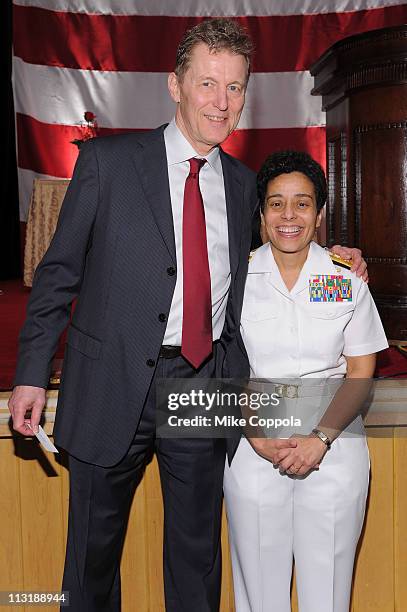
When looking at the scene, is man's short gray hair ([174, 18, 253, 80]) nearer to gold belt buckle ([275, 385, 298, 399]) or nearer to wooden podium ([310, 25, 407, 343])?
gold belt buckle ([275, 385, 298, 399])

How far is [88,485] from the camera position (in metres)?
1.47

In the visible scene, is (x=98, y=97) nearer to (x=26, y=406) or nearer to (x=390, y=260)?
(x=390, y=260)

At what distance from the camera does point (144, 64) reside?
546cm

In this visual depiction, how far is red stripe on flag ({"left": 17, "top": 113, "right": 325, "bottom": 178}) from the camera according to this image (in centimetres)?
540

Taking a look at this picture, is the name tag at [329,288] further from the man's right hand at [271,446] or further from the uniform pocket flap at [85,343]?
the uniform pocket flap at [85,343]

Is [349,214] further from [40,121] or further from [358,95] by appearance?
[40,121]

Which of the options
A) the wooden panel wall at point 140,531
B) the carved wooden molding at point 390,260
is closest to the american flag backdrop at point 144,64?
the carved wooden molding at point 390,260

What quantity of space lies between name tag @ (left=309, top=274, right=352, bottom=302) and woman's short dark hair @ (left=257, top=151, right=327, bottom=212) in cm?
14

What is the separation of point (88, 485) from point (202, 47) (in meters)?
0.85

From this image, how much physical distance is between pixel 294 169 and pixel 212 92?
211 mm

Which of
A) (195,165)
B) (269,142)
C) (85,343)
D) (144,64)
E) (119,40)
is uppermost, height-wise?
(119,40)

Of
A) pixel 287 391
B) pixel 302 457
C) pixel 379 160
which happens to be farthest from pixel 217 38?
pixel 379 160

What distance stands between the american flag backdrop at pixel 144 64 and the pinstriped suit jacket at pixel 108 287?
13.4ft

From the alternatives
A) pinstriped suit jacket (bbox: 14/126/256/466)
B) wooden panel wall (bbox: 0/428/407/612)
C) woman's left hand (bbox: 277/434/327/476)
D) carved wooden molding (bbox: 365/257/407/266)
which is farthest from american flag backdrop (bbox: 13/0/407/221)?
woman's left hand (bbox: 277/434/327/476)
